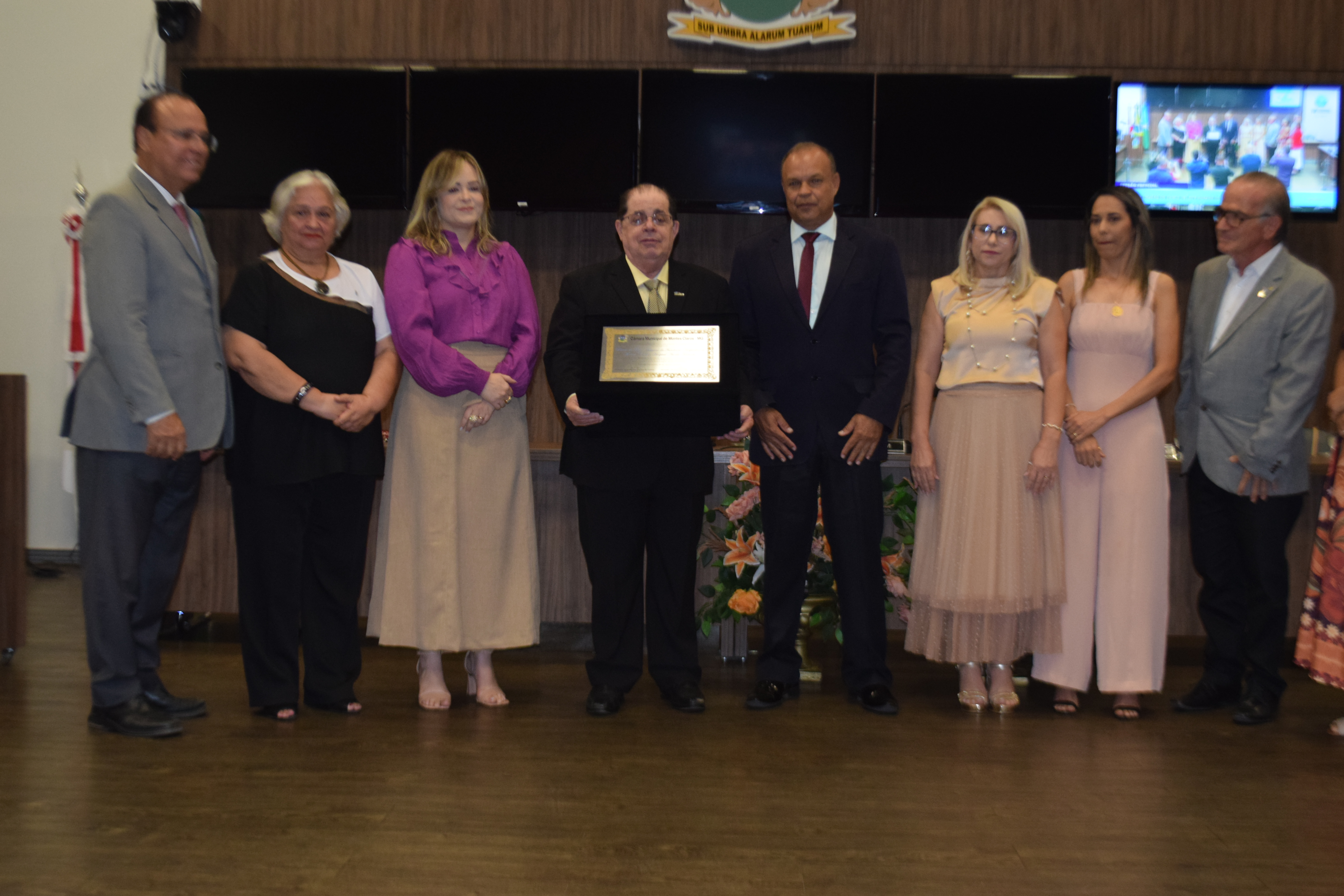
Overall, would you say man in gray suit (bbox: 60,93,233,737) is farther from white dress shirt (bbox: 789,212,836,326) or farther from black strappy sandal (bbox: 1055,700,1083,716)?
black strappy sandal (bbox: 1055,700,1083,716)

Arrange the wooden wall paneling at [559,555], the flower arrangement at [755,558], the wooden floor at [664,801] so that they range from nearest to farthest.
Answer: the wooden floor at [664,801] → the flower arrangement at [755,558] → the wooden wall paneling at [559,555]

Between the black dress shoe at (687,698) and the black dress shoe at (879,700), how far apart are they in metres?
0.50

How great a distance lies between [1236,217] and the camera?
3.39 m

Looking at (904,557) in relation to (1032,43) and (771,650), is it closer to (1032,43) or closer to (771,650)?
(771,650)

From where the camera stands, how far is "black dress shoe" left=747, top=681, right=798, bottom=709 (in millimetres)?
3342

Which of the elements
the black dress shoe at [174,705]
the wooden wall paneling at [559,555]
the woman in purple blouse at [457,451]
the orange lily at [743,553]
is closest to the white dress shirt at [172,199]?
the woman in purple blouse at [457,451]

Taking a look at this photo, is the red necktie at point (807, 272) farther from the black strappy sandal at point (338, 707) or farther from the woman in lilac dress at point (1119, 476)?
the black strappy sandal at point (338, 707)

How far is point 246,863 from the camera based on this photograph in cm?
215

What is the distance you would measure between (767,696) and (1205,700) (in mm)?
1406

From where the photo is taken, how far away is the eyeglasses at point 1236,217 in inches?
133

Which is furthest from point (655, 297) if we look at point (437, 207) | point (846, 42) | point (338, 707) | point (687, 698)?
point (846, 42)

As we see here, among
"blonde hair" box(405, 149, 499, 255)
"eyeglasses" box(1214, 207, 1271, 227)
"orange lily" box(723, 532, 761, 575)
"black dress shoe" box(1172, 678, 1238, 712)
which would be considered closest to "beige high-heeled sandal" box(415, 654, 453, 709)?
"orange lily" box(723, 532, 761, 575)

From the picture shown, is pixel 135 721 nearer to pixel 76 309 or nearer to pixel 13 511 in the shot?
pixel 13 511

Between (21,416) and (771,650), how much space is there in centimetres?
278
